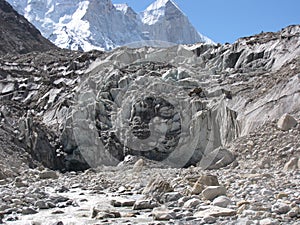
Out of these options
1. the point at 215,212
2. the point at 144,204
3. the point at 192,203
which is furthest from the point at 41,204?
the point at 215,212

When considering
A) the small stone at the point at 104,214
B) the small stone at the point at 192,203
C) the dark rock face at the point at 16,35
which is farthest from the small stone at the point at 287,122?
the dark rock face at the point at 16,35

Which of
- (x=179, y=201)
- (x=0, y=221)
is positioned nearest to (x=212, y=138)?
(x=179, y=201)

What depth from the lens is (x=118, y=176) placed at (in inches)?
886

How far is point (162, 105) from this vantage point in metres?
32.9

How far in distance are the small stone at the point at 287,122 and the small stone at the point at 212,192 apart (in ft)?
25.6

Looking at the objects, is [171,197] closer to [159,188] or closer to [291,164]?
[159,188]

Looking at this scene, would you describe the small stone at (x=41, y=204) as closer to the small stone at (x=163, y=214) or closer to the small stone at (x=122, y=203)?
the small stone at (x=122, y=203)

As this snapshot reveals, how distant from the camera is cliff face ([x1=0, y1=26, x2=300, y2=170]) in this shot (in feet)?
84.2

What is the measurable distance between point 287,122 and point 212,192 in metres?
8.33

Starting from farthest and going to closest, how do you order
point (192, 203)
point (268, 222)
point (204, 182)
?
1. point (204, 182)
2. point (192, 203)
3. point (268, 222)

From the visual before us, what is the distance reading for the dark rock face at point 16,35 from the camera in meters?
75.6

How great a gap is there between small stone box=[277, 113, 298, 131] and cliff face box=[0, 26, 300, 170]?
1.30 metres

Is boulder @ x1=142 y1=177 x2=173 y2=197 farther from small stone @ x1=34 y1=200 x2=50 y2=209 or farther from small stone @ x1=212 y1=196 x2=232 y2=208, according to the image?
small stone @ x1=34 y1=200 x2=50 y2=209

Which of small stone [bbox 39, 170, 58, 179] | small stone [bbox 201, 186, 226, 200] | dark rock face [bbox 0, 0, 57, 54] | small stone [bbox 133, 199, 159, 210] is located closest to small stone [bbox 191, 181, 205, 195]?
small stone [bbox 201, 186, 226, 200]
